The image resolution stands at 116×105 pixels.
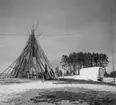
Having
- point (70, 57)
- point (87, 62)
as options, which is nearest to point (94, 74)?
point (87, 62)

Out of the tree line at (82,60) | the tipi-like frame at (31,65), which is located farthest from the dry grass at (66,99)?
the tree line at (82,60)

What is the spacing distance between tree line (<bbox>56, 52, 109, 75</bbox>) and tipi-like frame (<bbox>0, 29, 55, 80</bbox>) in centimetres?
2436

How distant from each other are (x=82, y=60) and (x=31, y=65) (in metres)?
28.7

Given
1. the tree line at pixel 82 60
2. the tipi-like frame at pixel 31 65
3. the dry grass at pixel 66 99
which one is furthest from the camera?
the tree line at pixel 82 60

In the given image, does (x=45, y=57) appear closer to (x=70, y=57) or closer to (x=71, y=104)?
(x=71, y=104)

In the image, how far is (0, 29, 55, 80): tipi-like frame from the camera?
15.4 metres

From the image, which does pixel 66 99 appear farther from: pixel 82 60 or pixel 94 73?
pixel 82 60

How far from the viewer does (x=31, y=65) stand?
1551cm

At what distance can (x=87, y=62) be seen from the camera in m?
41.8

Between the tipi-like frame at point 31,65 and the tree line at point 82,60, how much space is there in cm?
2436

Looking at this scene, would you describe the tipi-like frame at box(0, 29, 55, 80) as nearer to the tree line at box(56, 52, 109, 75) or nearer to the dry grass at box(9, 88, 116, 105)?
the dry grass at box(9, 88, 116, 105)

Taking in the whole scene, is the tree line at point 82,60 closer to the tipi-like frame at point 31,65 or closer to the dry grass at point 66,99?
the tipi-like frame at point 31,65

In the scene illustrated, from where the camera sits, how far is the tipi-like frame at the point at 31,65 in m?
15.4

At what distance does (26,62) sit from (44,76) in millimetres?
2166
